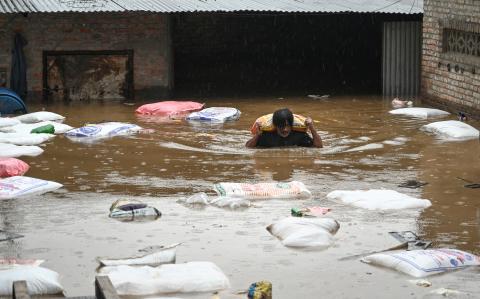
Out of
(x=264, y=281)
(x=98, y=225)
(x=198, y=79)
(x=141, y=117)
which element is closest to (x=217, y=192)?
(x=98, y=225)

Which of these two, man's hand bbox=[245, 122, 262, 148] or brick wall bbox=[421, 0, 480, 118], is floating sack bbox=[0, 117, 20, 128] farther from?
brick wall bbox=[421, 0, 480, 118]

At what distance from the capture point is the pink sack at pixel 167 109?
55.9 ft

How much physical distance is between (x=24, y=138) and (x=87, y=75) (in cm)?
536

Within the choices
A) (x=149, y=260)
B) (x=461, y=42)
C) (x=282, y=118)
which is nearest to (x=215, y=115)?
(x=282, y=118)

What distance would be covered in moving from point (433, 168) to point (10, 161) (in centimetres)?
495

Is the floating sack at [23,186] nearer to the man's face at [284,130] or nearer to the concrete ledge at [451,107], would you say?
the man's face at [284,130]

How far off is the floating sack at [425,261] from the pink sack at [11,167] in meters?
4.98

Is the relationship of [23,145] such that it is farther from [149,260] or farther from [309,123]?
[149,260]

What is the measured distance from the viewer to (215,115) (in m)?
16.4

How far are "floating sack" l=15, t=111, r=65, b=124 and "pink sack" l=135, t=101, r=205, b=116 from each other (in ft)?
4.70

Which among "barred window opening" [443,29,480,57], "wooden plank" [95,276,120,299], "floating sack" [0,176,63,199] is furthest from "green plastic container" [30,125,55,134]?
"wooden plank" [95,276,120,299]

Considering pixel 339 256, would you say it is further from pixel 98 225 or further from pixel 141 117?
pixel 141 117

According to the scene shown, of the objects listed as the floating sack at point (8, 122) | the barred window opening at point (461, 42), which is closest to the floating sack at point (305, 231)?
the floating sack at point (8, 122)

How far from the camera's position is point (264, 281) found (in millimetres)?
7559
